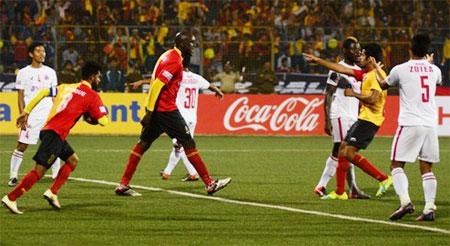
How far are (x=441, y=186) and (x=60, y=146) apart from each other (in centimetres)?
679

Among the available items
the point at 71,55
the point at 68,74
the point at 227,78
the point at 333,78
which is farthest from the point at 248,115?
the point at 333,78

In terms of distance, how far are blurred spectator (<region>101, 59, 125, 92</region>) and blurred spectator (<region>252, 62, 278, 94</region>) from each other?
397 centimetres

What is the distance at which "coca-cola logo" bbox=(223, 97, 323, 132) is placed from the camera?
97.8ft

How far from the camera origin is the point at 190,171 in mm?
17312

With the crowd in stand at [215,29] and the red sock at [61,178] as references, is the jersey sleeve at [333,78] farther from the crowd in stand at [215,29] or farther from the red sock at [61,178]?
the crowd in stand at [215,29]

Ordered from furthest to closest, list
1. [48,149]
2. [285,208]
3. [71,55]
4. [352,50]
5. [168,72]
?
[71,55] < [168,72] < [352,50] < [285,208] < [48,149]

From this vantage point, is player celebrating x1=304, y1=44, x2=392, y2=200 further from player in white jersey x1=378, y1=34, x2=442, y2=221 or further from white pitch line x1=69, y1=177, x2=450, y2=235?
player in white jersey x1=378, y1=34, x2=442, y2=221

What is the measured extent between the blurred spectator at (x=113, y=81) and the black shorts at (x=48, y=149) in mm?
17900

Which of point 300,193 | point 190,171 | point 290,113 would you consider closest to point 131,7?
point 290,113

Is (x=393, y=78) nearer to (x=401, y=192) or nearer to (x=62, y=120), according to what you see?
(x=401, y=192)

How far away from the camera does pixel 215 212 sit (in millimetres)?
12609

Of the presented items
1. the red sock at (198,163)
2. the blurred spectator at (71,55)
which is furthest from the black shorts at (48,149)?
the blurred spectator at (71,55)

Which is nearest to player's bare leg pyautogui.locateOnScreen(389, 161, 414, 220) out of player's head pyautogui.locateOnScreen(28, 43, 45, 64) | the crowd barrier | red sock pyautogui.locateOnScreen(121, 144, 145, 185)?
red sock pyautogui.locateOnScreen(121, 144, 145, 185)

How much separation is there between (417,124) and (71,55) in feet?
67.1
